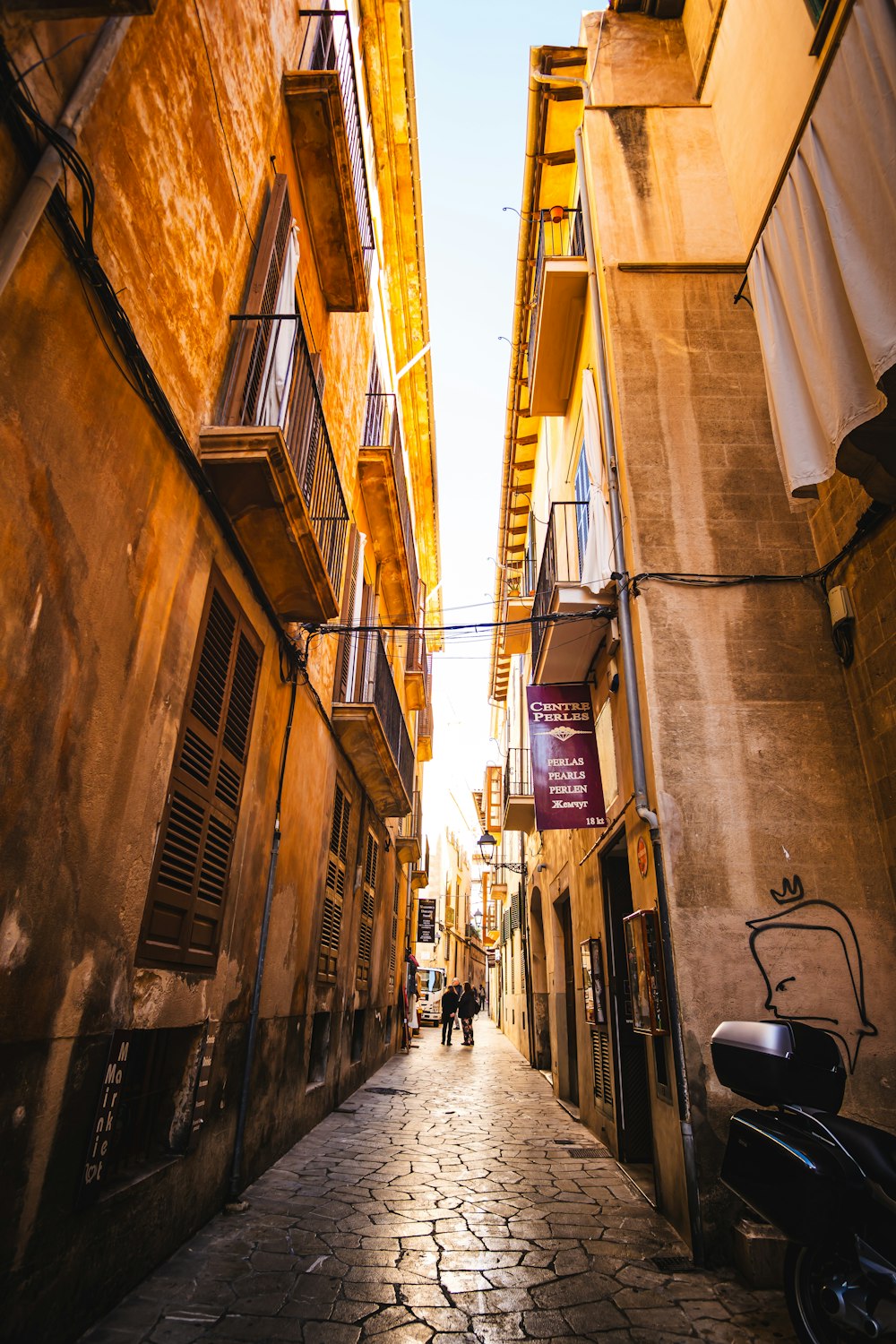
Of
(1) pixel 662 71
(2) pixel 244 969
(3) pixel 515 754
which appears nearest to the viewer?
(2) pixel 244 969

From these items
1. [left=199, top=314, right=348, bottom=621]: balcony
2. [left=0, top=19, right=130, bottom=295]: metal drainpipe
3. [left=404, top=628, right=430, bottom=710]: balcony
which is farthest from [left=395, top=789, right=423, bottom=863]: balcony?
[left=0, top=19, right=130, bottom=295]: metal drainpipe

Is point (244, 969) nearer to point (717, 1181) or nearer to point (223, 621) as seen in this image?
point (223, 621)

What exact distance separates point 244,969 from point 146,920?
201 centimetres

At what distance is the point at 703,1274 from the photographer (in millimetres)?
4359

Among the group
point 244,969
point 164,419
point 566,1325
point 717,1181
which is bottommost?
point 566,1325

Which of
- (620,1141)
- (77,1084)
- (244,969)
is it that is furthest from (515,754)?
(77,1084)

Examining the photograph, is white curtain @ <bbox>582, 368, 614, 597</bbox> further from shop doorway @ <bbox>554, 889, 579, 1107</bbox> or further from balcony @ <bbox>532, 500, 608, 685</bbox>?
shop doorway @ <bbox>554, 889, 579, 1107</bbox>

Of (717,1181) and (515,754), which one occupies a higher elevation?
(515,754)

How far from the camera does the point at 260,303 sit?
19.2 ft

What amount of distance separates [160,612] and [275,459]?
1.41 metres

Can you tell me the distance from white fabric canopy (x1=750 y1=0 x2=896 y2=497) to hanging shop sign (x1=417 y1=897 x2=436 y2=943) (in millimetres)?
21947

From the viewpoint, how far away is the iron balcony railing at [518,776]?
1547 cm

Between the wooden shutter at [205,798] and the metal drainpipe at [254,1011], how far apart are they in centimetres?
105

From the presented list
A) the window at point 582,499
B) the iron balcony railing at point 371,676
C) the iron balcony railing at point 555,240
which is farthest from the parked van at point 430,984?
the iron balcony railing at point 555,240
